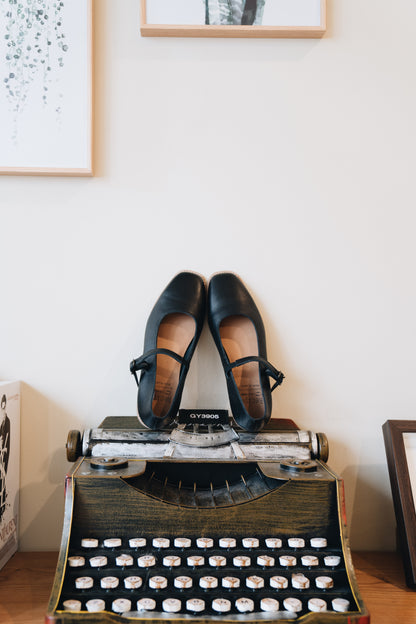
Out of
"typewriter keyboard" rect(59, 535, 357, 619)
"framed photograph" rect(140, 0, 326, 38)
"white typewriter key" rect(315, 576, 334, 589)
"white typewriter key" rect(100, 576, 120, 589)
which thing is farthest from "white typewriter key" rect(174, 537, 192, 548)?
"framed photograph" rect(140, 0, 326, 38)

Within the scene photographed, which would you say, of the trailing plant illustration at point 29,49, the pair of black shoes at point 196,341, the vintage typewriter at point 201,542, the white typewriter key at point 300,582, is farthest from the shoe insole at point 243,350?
the trailing plant illustration at point 29,49

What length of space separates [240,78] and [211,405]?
0.79m

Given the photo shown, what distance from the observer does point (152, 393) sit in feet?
3.44

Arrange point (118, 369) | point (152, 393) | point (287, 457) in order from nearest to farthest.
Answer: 1. point (287, 457)
2. point (152, 393)
3. point (118, 369)

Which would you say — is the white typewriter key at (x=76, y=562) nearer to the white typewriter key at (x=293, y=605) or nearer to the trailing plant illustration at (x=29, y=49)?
the white typewriter key at (x=293, y=605)

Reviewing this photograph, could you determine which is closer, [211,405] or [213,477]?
[213,477]

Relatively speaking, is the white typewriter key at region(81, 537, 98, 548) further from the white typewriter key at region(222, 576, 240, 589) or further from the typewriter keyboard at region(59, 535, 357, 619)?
the white typewriter key at region(222, 576, 240, 589)

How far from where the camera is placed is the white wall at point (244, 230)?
3.78 ft

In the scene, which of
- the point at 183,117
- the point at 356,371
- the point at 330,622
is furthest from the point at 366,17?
the point at 330,622

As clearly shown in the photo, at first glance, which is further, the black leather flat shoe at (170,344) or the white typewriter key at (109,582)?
the black leather flat shoe at (170,344)

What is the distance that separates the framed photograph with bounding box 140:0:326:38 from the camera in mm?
1125

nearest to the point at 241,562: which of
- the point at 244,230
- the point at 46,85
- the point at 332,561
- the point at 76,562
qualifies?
the point at 332,561

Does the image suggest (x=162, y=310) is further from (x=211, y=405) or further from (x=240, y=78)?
(x=240, y=78)

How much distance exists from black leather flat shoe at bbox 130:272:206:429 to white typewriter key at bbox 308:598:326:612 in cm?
43
